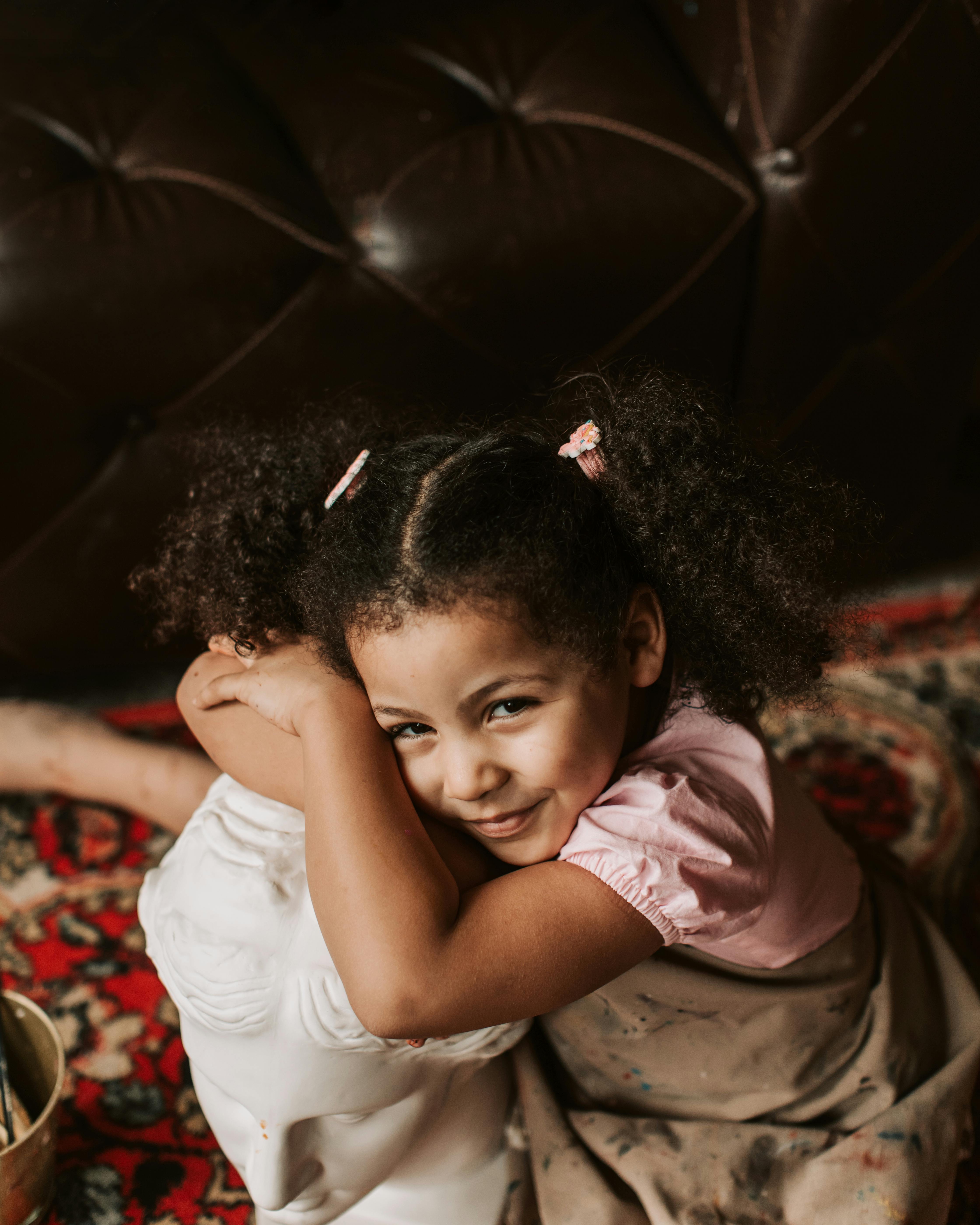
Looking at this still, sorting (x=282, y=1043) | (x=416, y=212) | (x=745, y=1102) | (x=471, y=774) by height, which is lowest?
(x=745, y=1102)

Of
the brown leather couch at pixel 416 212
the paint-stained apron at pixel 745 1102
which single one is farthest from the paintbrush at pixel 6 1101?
the brown leather couch at pixel 416 212

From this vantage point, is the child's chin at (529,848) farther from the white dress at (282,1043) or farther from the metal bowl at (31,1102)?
the metal bowl at (31,1102)

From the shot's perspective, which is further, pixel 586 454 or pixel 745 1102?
pixel 745 1102

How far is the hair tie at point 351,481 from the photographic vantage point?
75 centimetres

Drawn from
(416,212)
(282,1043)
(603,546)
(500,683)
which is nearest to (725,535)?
(603,546)

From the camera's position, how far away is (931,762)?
1.40 m

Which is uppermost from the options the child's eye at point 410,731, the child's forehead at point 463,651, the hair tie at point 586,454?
the hair tie at point 586,454

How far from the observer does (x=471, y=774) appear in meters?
0.67

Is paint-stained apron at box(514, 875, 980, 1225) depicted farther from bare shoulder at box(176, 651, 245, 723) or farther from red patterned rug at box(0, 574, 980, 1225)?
bare shoulder at box(176, 651, 245, 723)

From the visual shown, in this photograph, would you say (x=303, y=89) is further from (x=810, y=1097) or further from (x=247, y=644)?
(x=810, y=1097)

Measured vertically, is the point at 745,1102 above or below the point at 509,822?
below

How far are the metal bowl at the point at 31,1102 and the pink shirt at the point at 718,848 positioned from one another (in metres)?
0.52

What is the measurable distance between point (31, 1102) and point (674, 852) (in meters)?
0.68

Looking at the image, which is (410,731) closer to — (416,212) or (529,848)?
(529,848)
